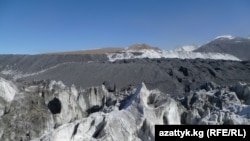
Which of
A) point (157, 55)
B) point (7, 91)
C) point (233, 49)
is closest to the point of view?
point (7, 91)

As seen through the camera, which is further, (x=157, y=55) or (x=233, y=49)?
(x=233, y=49)

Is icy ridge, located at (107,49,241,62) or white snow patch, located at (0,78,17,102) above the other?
white snow patch, located at (0,78,17,102)

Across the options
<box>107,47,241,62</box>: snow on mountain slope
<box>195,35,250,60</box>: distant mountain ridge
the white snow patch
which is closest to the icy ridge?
<box>107,47,241,62</box>: snow on mountain slope

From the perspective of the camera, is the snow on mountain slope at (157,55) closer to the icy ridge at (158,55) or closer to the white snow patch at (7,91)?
the icy ridge at (158,55)

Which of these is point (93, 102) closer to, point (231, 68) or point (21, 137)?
point (21, 137)

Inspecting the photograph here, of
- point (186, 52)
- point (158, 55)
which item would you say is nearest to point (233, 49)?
point (186, 52)

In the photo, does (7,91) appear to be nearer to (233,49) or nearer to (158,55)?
(158,55)

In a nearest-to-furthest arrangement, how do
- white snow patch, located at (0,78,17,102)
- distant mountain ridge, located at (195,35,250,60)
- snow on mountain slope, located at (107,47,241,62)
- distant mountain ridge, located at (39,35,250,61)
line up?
1. white snow patch, located at (0,78,17,102)
2. snow on mountain slope, located at (107,47,241,62)
3. distant mountain ridge, located at (39,35,250,61)
4. distant mountain ridge, located at (195,35,250,60)

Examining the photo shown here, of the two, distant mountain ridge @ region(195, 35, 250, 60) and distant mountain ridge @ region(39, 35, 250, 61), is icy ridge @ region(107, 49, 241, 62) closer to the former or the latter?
distant mountain ridge @ region(39, 35, 250, 61)

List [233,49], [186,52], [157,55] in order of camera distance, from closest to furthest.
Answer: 1. [157,55]
2. [186,52]
3. [233,49]

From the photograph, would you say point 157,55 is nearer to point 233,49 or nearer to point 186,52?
point 186,52

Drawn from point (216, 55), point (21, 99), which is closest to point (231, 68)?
point (216, 55)

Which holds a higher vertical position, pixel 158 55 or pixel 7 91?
pixel 7 91
